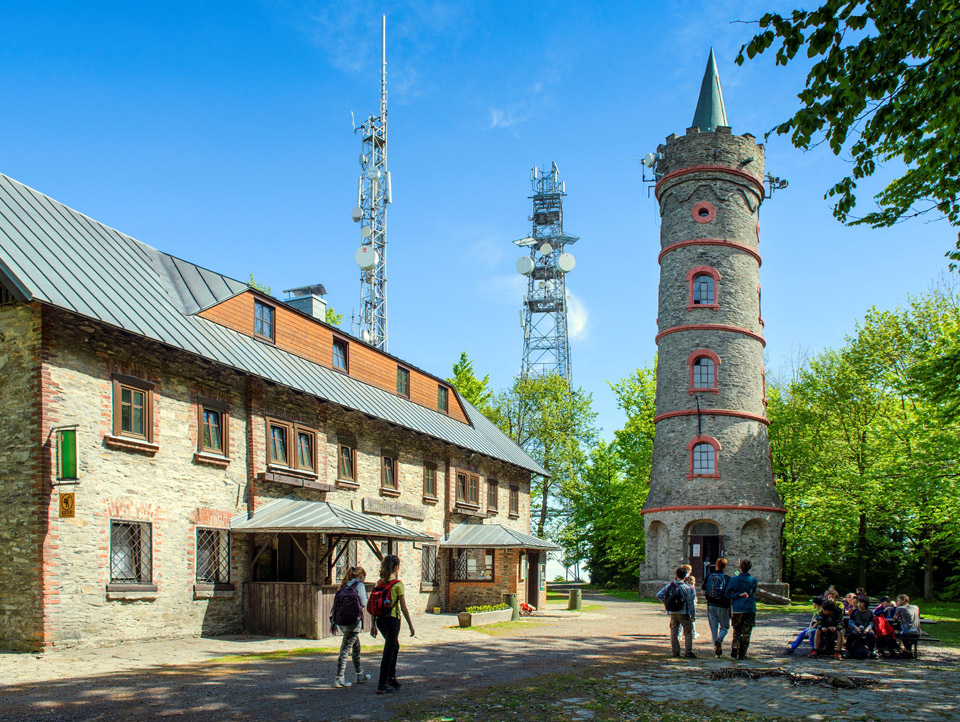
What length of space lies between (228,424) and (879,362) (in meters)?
26.9

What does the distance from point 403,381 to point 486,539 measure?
5.70 meters

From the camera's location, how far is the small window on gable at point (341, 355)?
2372cm

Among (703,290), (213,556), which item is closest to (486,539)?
(213,556)

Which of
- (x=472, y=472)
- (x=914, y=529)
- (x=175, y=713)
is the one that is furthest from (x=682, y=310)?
(x=175, y=713)

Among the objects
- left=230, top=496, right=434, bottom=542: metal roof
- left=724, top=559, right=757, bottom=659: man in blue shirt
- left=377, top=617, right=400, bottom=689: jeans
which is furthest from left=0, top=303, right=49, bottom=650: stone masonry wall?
left=724, top=559, right=757, bottom=659: man in blue shirt

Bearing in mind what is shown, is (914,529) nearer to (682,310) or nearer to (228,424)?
(682,310)

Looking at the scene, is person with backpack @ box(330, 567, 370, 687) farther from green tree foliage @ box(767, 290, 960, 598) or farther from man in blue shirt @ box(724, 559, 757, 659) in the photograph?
green tree foliage @ box(767, 290, 960, 598)

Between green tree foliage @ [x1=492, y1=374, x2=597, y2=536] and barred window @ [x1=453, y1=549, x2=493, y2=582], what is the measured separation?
22.2 m

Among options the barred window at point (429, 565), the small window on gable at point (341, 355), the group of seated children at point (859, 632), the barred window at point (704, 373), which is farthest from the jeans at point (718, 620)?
the barred window at point (704, 373)

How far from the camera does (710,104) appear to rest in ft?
121

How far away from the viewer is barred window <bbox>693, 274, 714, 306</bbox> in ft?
112

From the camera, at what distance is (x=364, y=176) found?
40406 mm

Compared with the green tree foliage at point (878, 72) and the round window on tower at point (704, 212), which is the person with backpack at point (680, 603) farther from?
the round window on tower at point (704, 212)

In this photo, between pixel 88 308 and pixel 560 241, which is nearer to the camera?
pixel 88 308
